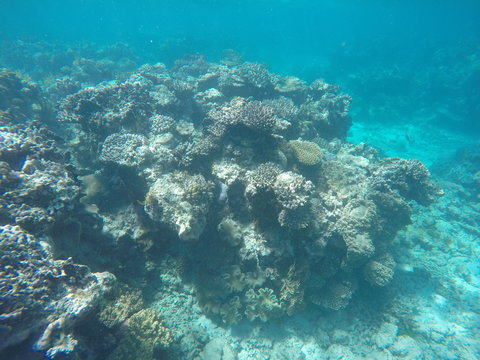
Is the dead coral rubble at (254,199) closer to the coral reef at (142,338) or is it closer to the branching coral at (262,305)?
the branching coral at (262,305)

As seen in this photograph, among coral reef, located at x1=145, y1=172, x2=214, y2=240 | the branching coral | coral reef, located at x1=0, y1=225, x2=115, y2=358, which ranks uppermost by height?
coral reef, located at x1=145, y1=172, x2=214, y2=240

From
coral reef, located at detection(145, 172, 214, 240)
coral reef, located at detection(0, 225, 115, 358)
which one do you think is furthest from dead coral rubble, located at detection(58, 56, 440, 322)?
coral reef, located at detection(0, 225, 115, 358)

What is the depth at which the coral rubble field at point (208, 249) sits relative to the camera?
13.4ft

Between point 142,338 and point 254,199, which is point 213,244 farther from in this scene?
point 142,338

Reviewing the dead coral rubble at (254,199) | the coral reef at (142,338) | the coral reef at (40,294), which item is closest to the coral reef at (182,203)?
the dead coral rubble at (254,199)

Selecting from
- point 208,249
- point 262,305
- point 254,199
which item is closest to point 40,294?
point 208,249

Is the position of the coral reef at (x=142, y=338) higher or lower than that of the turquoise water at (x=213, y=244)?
lower

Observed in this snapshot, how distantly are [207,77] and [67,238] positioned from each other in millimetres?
11548

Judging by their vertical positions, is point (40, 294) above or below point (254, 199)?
below

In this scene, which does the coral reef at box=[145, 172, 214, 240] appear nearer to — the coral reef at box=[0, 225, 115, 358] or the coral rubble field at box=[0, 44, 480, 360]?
the coral rubble field at box=[0, 44, 480, 360]

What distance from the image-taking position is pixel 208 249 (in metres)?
6.69

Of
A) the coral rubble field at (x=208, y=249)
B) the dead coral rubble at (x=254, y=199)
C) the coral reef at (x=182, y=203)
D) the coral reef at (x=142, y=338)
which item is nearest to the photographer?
A: the coral rubble field at (x=208, y=249)

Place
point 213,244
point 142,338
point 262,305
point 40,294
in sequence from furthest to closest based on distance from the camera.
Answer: point 213,244 < point 262,305 < point 142,338 < point 40,294

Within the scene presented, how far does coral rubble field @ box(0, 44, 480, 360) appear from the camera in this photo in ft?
13.4
